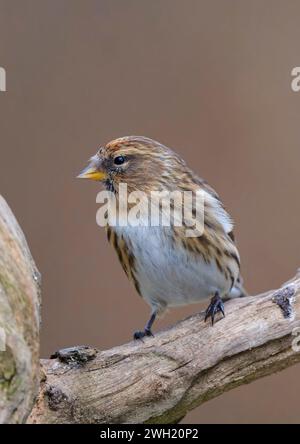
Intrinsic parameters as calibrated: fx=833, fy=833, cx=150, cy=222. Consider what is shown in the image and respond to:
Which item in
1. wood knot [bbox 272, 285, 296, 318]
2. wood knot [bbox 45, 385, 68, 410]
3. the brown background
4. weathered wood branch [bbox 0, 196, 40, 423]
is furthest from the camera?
the brown background

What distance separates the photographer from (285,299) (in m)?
2.04

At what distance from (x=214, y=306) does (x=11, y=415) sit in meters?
0.71

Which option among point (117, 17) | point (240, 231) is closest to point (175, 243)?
point (240, 231)

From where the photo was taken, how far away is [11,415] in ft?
5.32

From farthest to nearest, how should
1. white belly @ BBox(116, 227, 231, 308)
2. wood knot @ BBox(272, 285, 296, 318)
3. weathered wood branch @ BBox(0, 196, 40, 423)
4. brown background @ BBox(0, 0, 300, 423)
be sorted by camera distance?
brown background @ BBox(0, 0, 300, 423) < white belly @ BBox(116, 227, 231, 308) < wood knot @ BBox(272, 285, 296, 318) < weathered wood branch @ BBox(0, 196, 40, 423)

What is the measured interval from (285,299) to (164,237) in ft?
1.29

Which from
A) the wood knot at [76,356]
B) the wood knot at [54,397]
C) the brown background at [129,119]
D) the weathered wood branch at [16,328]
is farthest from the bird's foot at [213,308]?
the brown background at [129,119]

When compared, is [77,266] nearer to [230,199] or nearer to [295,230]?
[230,199]

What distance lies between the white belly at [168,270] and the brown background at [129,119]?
0.74 meters

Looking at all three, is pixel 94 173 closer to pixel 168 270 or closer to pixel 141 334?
pixel 168 270

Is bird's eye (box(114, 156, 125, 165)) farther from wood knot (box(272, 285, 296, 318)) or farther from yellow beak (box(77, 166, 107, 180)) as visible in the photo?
wood knot (box(272, 285, 296, 318))

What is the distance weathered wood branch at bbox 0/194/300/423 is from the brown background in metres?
1.09

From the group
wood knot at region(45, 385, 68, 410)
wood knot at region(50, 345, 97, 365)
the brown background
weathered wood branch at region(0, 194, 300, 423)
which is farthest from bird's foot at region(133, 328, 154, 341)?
the brown background

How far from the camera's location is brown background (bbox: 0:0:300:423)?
10.5 feet
